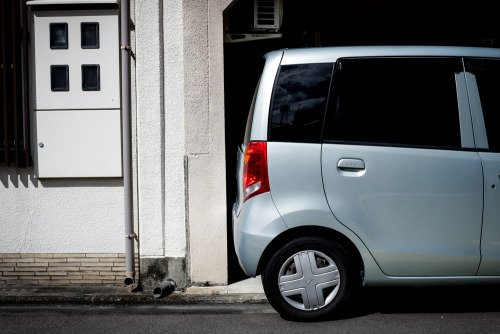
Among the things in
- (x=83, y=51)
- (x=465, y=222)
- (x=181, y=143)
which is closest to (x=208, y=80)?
(x=181, y=143)

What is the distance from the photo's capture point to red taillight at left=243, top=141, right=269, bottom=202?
4.73 meters

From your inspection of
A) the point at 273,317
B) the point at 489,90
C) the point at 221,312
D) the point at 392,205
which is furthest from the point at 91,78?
the point at 489,90

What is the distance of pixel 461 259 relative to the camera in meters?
4.75

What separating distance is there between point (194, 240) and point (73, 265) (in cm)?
123

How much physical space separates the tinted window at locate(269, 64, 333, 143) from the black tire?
0.81 metres

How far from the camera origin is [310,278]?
4742mm

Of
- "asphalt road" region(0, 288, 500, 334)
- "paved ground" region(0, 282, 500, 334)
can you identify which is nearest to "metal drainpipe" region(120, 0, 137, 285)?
"paved ground" region(0, 282, 500, 334)

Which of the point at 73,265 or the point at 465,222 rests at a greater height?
the point at 465,222

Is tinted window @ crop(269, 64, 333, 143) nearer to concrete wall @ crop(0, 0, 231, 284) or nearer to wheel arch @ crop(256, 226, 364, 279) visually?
wheel arch @ crop(256, 226, 364, 279)

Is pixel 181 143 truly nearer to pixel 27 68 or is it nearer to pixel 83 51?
pixel 83 51

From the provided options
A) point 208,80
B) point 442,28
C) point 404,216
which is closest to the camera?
point 404,216

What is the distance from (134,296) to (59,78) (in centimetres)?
219

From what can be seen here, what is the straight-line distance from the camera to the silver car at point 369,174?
15.5 feet

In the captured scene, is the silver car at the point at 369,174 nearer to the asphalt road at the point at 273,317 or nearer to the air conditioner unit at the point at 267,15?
the asphalt road at the point at 273,317
